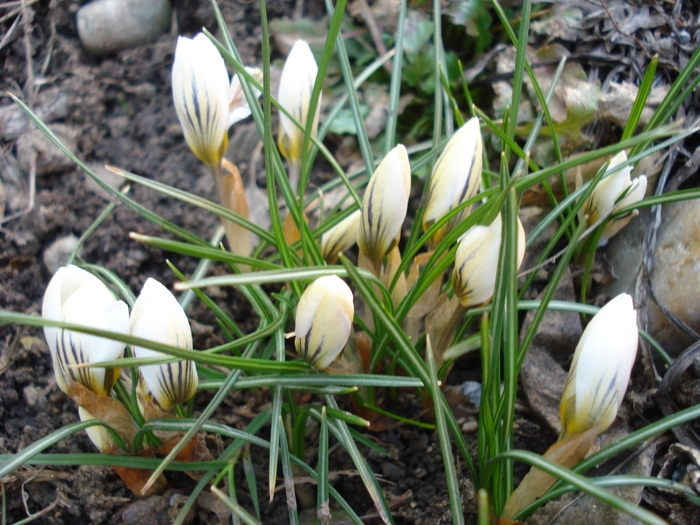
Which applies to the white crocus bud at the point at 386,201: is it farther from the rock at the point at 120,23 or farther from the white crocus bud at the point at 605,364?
the rock at the point at 120,23

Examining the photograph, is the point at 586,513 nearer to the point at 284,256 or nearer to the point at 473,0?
the point at 284,256

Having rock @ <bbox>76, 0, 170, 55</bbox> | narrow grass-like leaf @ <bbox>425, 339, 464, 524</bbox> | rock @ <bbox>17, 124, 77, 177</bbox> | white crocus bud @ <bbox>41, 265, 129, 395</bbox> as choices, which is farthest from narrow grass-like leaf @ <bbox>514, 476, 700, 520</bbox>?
rock @ <bbox>76, 0, 170, 55</bbox>

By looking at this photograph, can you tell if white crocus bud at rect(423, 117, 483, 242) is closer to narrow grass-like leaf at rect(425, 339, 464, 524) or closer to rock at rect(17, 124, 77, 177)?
narrow grass-like leaf at rect(425, 339, 464, 524)

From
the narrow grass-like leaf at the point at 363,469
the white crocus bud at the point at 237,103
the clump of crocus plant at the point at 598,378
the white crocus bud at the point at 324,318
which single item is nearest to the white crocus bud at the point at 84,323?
the white crocus bud at the point at 324,318

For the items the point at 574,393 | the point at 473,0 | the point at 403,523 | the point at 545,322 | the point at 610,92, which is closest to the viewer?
the point at 574,393

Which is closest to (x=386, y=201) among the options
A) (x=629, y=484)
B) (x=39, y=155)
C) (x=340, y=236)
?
(x=340, y=236)

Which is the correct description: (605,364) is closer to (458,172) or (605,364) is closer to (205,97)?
(458,172)

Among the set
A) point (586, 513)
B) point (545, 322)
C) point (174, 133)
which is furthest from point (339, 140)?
point (586, 513)

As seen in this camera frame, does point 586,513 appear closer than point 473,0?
Yes

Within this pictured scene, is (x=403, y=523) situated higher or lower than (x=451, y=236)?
lower
